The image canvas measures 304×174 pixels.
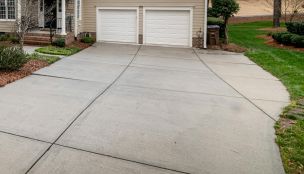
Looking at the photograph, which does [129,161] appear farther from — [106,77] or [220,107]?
[106,77]

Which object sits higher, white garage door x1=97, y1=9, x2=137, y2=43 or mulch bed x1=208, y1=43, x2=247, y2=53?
white garage door x1=97, y1=9, x2=137, y2=43

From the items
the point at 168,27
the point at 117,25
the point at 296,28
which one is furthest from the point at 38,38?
the point at 296,28

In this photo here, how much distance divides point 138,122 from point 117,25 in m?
13.2

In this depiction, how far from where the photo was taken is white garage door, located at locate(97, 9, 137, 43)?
17938 mm

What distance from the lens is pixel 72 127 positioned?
5.51 metres

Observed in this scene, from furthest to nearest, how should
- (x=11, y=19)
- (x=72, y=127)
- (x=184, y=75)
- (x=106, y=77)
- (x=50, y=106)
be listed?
(x=11, y=19)
(x=184, y=75)
(x=106, y=77)
(x=50, y=106)
(x=72, y=127)

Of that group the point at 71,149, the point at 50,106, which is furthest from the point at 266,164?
the point at 50,106

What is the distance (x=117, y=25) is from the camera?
59.6ft

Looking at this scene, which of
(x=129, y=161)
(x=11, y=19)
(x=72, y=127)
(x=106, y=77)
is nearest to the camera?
(x=129, y=161)

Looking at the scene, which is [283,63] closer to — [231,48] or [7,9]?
[231,48]

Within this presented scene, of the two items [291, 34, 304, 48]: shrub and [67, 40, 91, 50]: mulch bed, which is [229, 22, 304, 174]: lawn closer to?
[291, 34, 304, 48]: shrub

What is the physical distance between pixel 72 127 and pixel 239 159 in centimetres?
296

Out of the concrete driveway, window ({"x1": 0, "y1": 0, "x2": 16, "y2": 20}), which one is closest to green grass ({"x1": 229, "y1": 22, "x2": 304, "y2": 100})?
the concrete driveway

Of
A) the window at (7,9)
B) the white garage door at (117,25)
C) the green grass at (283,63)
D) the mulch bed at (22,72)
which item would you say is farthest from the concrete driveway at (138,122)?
the window at (7,9)
